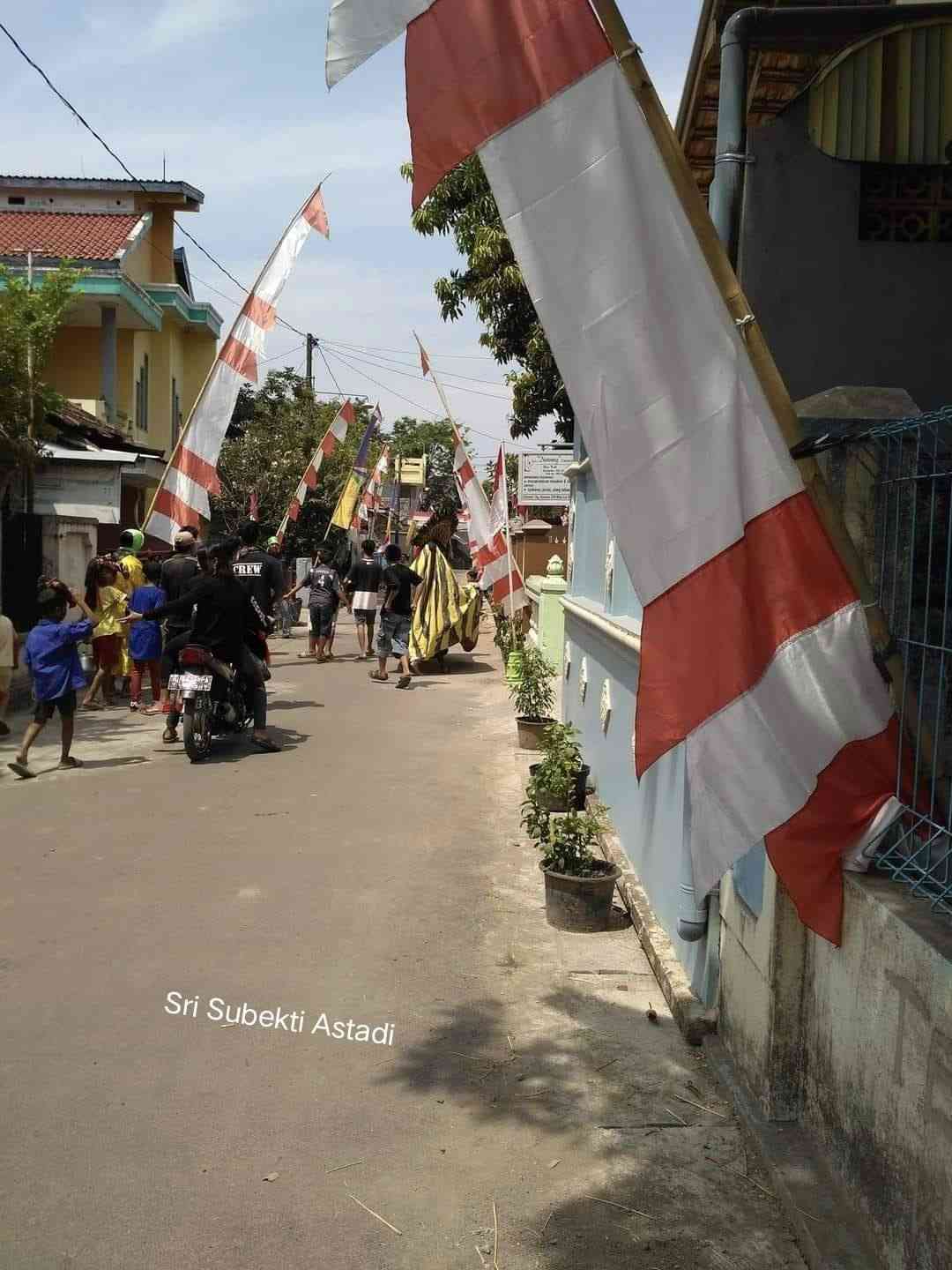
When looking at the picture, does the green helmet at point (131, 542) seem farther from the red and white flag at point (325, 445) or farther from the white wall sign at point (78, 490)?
the red and white flag at point (325, 445)

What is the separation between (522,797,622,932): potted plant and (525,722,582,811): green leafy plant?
1.79 ft

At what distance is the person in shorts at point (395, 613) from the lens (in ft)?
55.8

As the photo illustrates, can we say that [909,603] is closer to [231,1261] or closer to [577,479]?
[231,1261]

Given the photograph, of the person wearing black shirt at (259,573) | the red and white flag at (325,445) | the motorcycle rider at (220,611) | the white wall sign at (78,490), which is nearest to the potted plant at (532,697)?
the motorcycle rider at (220,611)

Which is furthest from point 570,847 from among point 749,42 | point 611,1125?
point 749,42

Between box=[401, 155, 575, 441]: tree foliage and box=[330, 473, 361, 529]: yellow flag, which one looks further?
box=[330, 473, 361, 529]: yellow flag

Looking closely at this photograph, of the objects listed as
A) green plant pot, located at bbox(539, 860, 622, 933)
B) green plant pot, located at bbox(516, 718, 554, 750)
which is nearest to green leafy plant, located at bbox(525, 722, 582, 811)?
green plant pot, located at bbox(539, 860, 622, 933)

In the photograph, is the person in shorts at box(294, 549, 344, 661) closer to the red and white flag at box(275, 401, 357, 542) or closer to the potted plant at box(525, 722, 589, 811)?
the red and white flag at box(275, 401, 357, 542)

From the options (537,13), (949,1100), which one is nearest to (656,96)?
(537,13)

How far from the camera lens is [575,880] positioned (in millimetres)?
6336

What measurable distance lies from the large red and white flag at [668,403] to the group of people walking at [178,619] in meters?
6.02

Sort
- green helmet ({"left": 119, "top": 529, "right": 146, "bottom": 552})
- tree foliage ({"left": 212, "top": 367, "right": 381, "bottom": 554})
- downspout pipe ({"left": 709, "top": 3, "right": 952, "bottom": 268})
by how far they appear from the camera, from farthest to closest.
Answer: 1. tree foliage ({"left": 212, "top": 367, "right": 381, "bottom": 554})
2. green helmet ({"left": 119, "top": 529, "right": 146, "bottom": 552})
3. downspout pipe ({"left": 709, "top": 3, "right": 952, "bottom": 268})

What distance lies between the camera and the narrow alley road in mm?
3562

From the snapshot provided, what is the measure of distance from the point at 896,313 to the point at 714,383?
1.88 m
